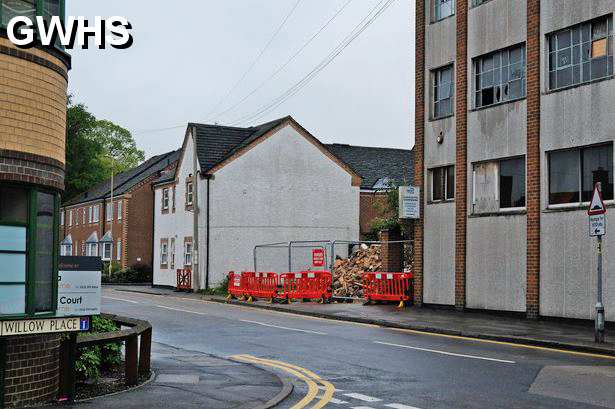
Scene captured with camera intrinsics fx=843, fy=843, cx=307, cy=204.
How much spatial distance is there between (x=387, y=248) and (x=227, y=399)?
20.5m

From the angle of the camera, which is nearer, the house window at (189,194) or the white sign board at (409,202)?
the white sign board at (409,202)

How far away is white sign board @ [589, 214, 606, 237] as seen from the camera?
56.3 ft

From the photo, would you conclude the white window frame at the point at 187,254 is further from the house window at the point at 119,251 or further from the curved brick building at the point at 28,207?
the curved brick building at the point at 28,207

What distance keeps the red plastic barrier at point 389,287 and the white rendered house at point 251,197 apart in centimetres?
1658

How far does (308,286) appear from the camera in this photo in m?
32.6

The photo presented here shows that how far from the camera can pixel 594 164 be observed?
22.0m

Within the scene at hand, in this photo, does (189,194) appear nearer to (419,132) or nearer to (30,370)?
(419,132)

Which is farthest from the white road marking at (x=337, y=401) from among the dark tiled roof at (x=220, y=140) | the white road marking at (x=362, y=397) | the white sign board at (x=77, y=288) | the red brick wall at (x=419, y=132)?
the dark tiled roof at (x=220, y=140)

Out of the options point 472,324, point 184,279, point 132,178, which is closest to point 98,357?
point 472,324

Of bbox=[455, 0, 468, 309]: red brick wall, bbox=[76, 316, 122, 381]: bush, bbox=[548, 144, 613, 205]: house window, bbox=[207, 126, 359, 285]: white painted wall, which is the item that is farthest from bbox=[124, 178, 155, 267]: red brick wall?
bbox=[76, 316, 122, 381]: bush

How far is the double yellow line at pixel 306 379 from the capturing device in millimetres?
10703

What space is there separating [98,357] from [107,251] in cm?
5688

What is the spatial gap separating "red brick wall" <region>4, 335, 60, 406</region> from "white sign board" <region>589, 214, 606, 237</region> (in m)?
11.4

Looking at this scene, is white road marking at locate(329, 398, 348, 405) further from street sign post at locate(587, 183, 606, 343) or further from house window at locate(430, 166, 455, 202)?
house window at locate(430, 166, 455, 202)
